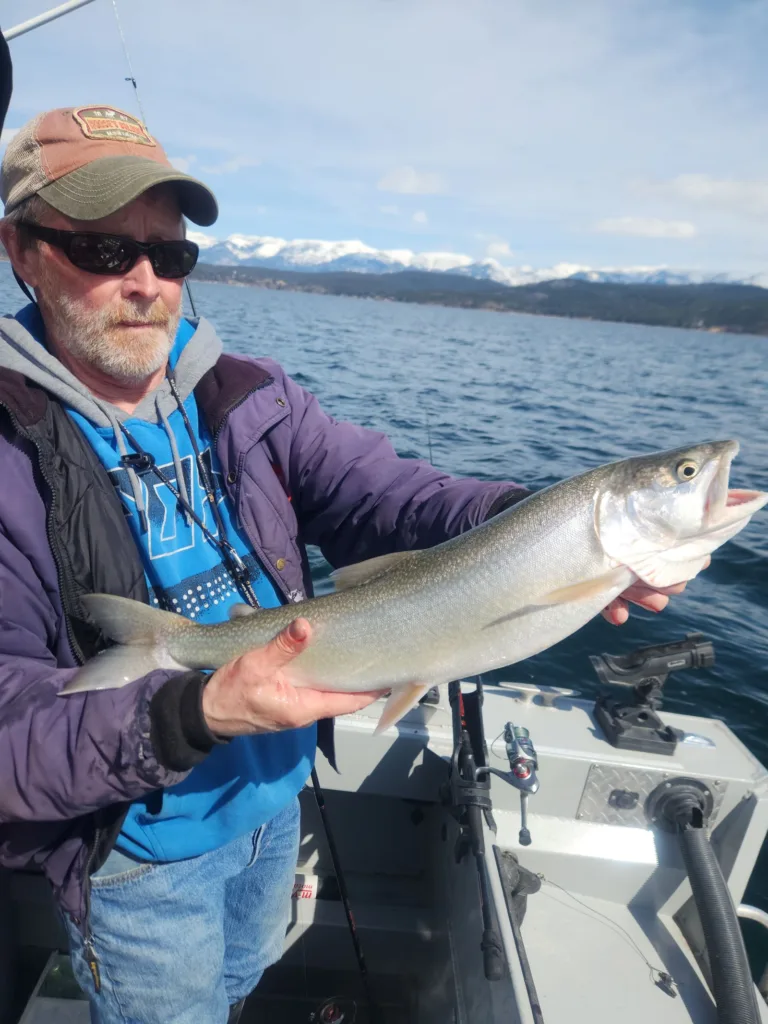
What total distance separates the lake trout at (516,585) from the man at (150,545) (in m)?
0.21

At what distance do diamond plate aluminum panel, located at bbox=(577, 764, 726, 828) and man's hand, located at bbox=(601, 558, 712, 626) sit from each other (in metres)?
1.38

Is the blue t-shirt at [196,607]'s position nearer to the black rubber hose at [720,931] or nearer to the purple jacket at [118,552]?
the purple jacket at [118,552]

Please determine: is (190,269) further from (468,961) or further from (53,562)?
(468,961)

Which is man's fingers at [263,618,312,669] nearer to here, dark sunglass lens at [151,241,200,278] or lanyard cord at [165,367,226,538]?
lanyard cord at [165,367,226,538]

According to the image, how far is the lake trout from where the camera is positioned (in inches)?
111

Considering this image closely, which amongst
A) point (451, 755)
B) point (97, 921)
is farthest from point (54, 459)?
point (451, 755)

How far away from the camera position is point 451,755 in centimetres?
409

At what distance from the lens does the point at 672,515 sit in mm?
2881

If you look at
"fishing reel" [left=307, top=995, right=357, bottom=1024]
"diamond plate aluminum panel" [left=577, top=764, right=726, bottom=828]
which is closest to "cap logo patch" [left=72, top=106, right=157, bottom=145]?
"diamond plate aluminum panel" [left=577, top=764, right=726, bottom=828]

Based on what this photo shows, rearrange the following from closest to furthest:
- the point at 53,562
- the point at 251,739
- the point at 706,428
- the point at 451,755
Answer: the point at 53,562, the point at 251,739, the point at 451,755, the point at 706,428

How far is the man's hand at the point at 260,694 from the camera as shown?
2.38 m

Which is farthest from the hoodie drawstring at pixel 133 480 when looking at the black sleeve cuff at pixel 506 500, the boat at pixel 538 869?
the boat at pixel 538 869

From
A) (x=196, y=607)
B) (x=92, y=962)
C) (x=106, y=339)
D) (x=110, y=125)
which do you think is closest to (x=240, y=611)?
(x=196, y=607)

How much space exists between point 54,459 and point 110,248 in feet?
3.35
